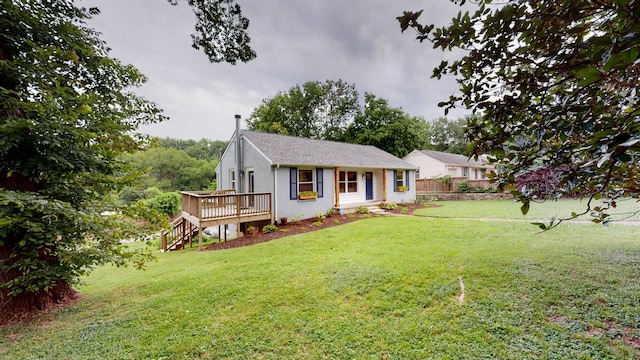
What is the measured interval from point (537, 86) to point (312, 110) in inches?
1262

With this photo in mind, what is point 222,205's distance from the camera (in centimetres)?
1003

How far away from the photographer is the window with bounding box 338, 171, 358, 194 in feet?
47.4

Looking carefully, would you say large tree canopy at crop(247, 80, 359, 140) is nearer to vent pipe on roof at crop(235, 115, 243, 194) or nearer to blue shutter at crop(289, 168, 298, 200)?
vent pipe on roof at crop(235, 115, 243, 194)

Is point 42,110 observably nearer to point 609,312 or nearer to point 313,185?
point 609,312

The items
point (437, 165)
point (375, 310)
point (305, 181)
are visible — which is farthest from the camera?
point (437, 165)

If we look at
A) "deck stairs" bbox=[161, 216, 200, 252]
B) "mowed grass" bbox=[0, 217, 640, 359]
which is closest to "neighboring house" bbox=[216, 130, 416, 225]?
"deck stairs" bbox=[161, 216, 200, 252]

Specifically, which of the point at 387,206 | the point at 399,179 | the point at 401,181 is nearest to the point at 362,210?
the point at 387,206

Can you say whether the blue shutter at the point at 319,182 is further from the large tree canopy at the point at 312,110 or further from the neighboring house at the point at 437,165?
the large tree canopy at the point at 312,110

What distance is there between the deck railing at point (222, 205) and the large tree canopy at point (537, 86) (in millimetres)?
8908

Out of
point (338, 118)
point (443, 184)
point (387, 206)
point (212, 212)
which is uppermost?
point (338, 118)

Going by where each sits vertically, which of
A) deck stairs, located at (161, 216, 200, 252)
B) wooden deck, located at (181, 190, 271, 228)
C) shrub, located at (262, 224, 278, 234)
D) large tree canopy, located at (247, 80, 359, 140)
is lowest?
deck stairs, located at (161, 216, 200, 252)

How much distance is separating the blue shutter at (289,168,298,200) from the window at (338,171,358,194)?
328cm

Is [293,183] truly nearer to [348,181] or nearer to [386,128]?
[348,181]

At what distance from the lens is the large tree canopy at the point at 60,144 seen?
3.10m
